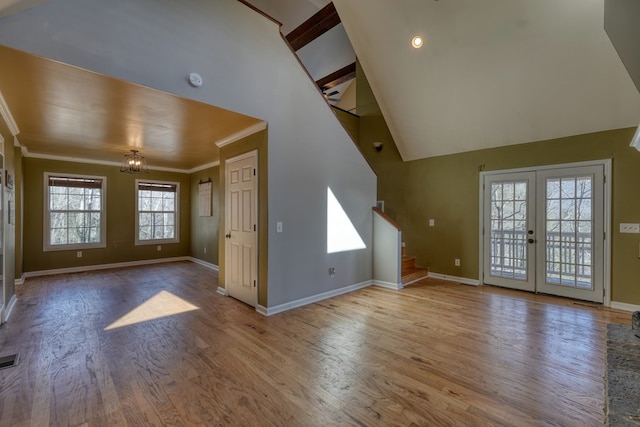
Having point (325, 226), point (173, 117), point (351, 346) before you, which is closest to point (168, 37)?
point (173, 117)

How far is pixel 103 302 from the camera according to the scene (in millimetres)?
4004

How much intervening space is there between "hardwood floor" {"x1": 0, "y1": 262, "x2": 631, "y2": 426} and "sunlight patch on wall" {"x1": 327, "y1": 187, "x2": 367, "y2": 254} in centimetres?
83

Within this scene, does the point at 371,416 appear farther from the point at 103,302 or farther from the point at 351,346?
the point at 103,302

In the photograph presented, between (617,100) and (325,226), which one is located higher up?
(617,100)

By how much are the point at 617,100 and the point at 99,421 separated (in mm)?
6006

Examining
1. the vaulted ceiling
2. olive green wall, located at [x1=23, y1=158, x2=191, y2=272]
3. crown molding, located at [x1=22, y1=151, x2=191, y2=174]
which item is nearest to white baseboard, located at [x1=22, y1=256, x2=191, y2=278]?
olive green wall, located at [x1=23, y1=158, x2=191, y2=272]

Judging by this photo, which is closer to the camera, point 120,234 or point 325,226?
point 325,226

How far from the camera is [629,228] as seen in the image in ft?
12.3

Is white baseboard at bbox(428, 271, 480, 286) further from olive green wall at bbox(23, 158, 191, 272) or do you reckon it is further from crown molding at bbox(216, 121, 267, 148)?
olive green wall at bbox(23, 158, 191, 272)

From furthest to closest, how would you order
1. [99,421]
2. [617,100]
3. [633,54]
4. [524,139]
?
[524,139], [617,100], [633,54], [99,421]

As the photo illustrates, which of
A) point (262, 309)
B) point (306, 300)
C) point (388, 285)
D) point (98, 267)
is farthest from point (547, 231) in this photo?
point (98, 267)

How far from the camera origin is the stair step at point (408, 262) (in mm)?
5359

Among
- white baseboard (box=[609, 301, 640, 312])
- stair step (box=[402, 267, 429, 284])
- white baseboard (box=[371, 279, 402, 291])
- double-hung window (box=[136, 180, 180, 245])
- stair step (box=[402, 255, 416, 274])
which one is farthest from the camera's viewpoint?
double-hung window (box=[136, 180, 180, 245])

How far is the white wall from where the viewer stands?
A: 2.24 m
